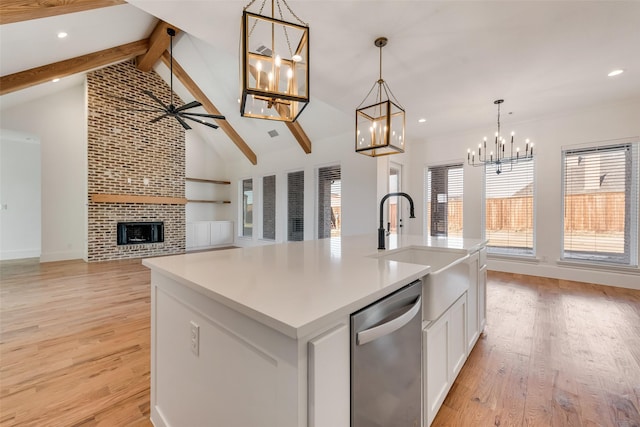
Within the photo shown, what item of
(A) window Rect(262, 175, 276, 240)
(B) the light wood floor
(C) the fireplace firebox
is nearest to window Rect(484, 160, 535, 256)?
(B) the light wood floor

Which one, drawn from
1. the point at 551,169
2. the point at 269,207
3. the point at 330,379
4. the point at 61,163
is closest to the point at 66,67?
the point at 61,163

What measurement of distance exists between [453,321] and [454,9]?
2.44 meters

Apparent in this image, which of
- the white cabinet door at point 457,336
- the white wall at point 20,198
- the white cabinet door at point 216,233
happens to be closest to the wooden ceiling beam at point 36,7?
the white cabinet door at point 457,336

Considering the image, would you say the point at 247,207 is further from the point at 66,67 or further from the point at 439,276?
the point at 439,276

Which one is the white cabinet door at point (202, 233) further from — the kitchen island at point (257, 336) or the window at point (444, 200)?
the kitchen island at point (257, 336)

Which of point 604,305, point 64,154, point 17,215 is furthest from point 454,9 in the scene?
point 17,215

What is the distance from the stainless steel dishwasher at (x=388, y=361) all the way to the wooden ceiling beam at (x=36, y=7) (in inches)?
139

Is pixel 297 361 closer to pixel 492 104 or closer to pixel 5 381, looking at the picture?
pixel 5 381


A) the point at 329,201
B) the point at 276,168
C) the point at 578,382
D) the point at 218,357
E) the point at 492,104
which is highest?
the point at 492,104

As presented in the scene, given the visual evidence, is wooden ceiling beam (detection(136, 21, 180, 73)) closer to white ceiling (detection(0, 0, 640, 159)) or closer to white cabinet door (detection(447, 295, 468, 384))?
white ceiling (detection(0, 0, 640, 159))

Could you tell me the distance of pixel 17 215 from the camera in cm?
603

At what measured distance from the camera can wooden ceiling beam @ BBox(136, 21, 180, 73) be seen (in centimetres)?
487

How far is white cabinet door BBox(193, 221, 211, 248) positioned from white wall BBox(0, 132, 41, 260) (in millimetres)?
3397

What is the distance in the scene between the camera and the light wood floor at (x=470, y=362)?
159 centimetres
